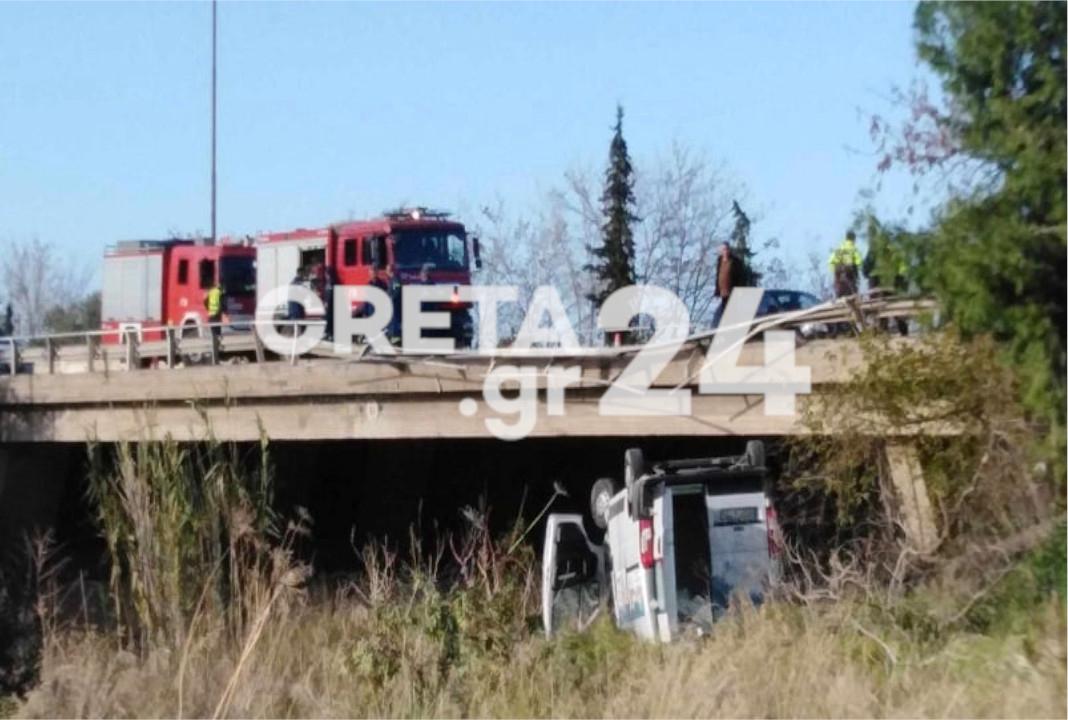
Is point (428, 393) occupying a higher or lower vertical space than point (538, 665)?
higher

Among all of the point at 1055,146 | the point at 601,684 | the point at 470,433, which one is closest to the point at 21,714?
the point at 601,684

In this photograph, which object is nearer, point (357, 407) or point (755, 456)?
point (755, 456)

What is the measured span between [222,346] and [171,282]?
9702mm

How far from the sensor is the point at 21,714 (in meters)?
12.4

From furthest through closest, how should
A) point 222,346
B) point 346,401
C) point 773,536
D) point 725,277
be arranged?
Result: point 222,346
point 346,401
point 725,277
point 773,536

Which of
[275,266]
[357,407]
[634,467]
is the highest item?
[275,266]

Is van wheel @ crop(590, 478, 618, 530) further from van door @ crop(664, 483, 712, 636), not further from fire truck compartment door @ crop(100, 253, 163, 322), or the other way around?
fire truck compartment door @ crop(100, 253, 163, 322)

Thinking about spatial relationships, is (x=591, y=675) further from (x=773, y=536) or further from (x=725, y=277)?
(x=725, y=277)

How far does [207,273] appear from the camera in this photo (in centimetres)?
3606

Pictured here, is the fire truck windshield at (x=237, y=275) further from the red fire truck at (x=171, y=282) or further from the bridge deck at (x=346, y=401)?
the bridge deck at (x=346, y=401)

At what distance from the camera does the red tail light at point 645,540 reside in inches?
609

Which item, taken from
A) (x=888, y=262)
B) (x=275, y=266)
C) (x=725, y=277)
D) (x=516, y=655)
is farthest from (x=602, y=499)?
(x=275, y=266)

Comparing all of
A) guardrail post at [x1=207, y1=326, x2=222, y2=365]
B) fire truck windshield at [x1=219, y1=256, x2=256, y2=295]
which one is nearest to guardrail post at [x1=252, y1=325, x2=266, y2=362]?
guardrail post at [x1=207, y1=326, x2=222, y2=365]

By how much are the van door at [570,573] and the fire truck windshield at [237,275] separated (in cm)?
1920
